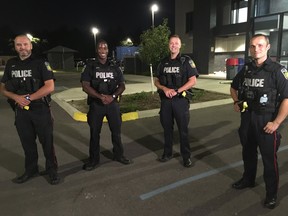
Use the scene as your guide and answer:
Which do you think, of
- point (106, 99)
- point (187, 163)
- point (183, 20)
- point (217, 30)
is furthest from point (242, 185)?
point (183, 20)

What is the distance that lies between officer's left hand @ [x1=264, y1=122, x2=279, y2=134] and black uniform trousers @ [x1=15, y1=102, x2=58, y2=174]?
2.75 m

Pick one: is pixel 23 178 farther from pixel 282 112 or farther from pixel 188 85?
pixel 282 112

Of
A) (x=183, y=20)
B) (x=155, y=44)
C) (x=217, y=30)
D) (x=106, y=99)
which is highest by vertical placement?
(x=183, y=20)

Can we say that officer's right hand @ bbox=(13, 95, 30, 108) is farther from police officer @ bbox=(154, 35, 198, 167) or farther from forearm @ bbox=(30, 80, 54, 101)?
police officer @ bbox=(154, 35, 198, 167)

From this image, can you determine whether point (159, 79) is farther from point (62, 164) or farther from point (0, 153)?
point (0, 153)

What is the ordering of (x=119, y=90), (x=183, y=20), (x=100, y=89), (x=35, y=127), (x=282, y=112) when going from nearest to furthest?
(x=282, y=112), (x=35, y=127), (x=100, y=89), (x=119, y=90), (x=183, y=20)

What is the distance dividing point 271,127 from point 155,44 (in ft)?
29.1

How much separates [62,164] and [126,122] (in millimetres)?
3048

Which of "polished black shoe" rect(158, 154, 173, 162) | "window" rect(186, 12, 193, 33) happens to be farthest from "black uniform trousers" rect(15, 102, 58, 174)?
"window" rect(186, 12, 193, 33)

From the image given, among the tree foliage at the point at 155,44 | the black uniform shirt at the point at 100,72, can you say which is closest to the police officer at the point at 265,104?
the black uniform shirt at the point at 100,72

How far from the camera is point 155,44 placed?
1142 centimetres

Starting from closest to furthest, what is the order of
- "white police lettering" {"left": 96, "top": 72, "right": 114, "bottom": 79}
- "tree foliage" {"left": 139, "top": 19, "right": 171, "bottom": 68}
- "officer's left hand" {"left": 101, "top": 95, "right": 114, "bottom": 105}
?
"officer's left hand" {"left": 101, "top": 95, "right": 114, "bottom": 105} < "white police lettering" {"left": 96, "top": 72, "right": 114, "bottom": 79} < "tree foliage" {"left": 139, "top": 19, "right": 171, "bottom": 68}

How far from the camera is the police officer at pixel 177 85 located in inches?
172

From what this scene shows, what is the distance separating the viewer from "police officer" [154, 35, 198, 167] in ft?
14.3
